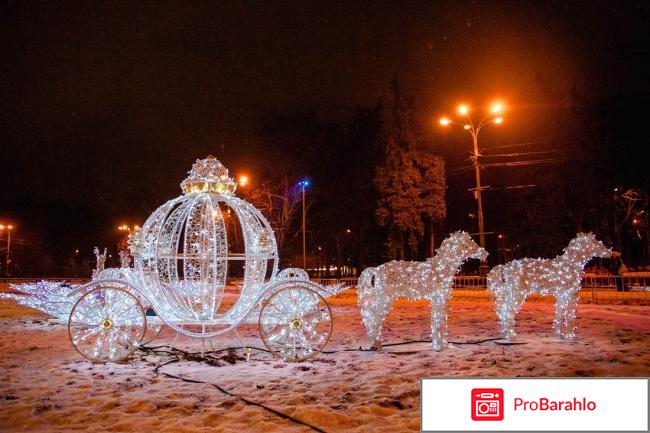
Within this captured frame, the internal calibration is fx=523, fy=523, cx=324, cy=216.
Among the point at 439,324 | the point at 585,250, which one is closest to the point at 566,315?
the point at 585,250

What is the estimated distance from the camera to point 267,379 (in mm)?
5781

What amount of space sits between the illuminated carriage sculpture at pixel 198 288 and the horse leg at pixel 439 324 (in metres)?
1.53

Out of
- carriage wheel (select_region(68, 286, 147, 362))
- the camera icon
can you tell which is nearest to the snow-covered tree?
carriage wheel (select_region(68, 286, 147, 362))

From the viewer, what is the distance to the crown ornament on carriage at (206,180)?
7488mm

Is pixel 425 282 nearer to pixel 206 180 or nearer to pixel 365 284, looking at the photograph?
pixel 365 284

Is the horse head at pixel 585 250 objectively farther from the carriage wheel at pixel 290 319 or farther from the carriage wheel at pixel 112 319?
the carriage wheel at pixel 112 319

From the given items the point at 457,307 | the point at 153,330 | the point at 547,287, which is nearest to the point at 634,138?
the point at 457,307

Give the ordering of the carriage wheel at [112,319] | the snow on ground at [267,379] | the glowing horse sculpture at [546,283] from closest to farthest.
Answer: the snow on ground at [267,379], the carriage wheel at [112,319], the glowing horse sculpture at [546,283]

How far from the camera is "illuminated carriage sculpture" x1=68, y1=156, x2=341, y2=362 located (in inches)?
270

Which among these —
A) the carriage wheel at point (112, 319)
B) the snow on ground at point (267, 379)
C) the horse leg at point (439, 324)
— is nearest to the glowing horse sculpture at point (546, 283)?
the snow on ground at point (267, 379)

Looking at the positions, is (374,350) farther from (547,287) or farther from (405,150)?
(405,150)

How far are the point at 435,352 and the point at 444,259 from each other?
1.31 m

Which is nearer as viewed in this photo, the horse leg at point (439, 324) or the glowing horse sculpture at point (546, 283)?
the horse leg at point (439, 324)

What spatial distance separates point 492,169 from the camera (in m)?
32.3
